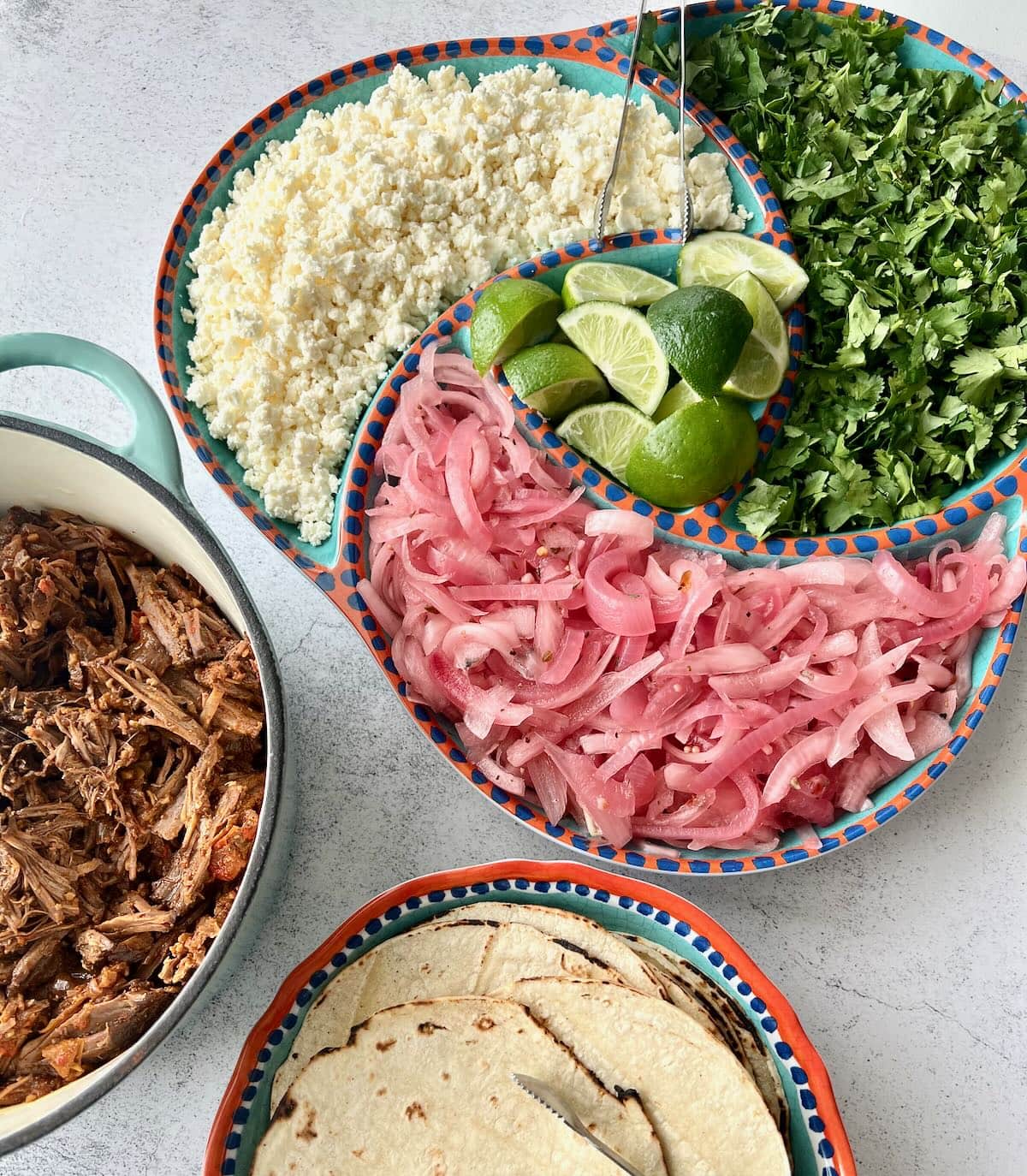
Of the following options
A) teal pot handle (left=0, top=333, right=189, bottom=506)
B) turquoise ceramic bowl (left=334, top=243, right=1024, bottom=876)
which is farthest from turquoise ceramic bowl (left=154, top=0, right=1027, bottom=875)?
teal pot handle (left=0, top=333, right=189, bottom=506)

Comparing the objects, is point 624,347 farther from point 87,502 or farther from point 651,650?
point 87,502

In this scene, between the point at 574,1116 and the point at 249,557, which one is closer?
the point at 574,1116

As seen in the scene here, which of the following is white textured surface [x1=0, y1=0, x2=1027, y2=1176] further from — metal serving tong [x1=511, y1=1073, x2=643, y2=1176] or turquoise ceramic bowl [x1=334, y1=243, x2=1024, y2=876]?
metal serving tong [x1=511, y1=1073, x2=643, y2=1176]

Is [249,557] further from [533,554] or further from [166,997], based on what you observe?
[166,997]

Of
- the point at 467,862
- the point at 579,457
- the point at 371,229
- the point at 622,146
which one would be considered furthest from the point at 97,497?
the point at 622,146

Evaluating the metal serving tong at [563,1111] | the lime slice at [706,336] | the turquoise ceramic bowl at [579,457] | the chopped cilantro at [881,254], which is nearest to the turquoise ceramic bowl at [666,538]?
the turquoise ceramic bowl at [579,457]

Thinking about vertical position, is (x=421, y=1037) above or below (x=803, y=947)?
above

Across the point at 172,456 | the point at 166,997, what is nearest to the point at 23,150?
the point at 172,456
